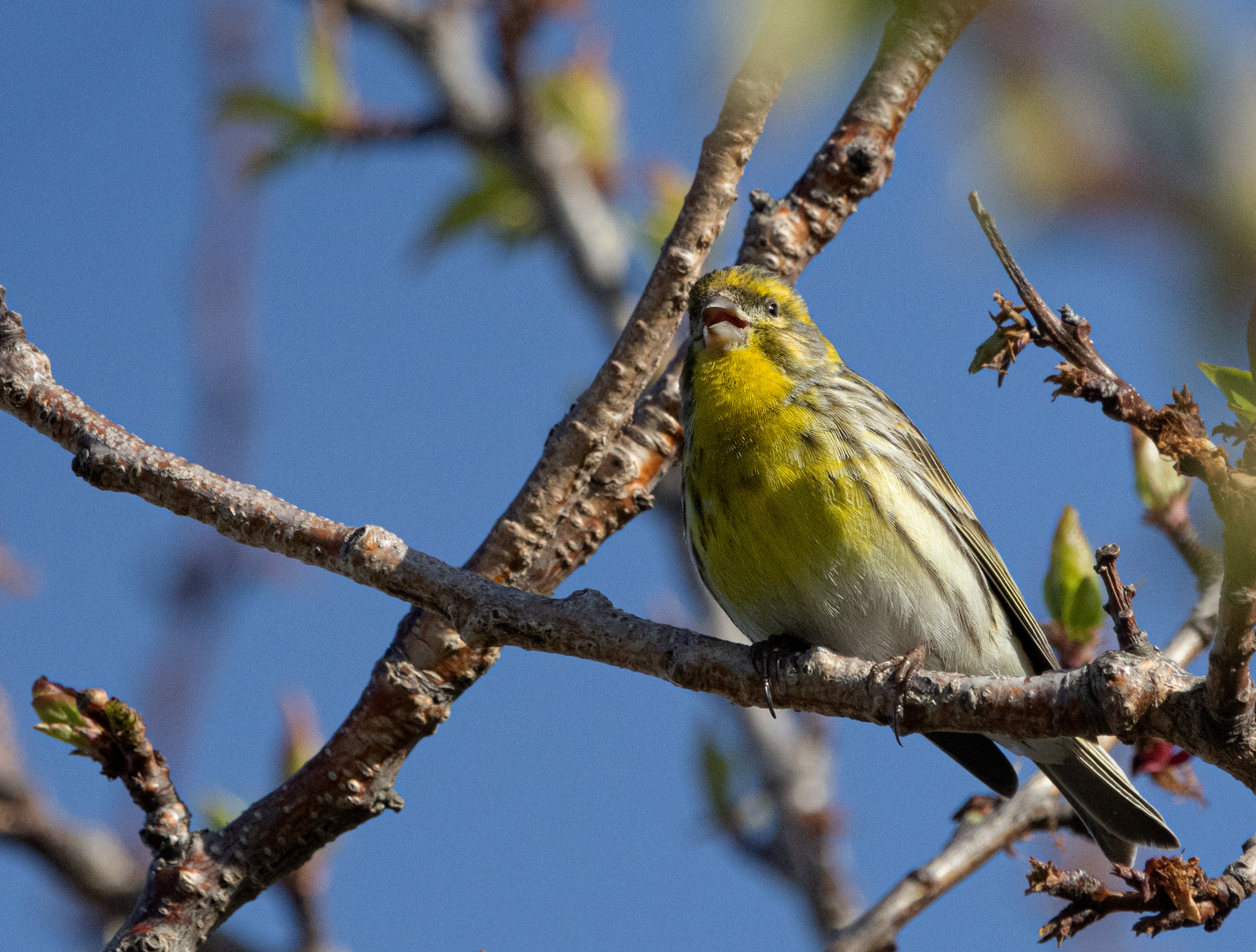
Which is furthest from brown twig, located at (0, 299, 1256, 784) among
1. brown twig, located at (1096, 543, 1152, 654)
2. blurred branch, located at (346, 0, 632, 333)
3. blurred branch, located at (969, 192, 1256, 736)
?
blurred branch, located at (346, 0, 632, 333)

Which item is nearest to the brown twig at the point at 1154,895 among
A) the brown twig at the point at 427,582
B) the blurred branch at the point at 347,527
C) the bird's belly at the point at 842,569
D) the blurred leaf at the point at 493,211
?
the brown twig at the point at 427,582

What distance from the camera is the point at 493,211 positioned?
764 centimetres

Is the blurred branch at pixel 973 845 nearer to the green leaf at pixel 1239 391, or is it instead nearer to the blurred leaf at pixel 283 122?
the green leaf at pixel 1239 391

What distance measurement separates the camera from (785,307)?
5.15 m

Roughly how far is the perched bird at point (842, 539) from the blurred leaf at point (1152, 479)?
0.67m

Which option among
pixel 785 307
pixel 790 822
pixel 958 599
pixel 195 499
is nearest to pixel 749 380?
pixel 785 307

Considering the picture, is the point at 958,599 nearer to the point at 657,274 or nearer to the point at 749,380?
the point at 749,380

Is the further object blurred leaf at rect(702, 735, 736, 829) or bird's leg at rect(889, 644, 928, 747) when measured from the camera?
blurred leaf at rect(702, 735, 736, 829)

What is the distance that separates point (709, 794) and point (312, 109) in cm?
437

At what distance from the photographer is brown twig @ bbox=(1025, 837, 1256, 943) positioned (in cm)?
255

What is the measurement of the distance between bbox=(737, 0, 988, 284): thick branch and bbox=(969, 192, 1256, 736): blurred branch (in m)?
2.01

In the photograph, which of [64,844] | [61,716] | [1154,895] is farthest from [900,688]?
[64,844]

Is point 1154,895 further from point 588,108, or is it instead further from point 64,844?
point 588,108

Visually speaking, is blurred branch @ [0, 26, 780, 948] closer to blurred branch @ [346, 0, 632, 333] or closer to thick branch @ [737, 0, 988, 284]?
thick branch @ [737, 0, 988, 284]
